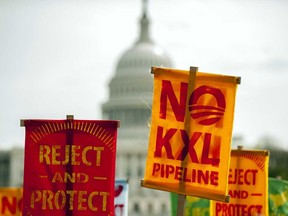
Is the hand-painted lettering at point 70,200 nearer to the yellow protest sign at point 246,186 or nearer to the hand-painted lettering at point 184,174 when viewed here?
the hand-painted lettering at point 184,174

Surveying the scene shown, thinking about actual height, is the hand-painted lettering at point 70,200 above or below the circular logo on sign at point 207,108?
below

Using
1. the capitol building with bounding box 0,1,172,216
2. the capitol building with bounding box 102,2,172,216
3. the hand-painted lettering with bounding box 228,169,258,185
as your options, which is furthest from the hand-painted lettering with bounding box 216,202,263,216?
the capitol building with bounding box 102,2,172,216

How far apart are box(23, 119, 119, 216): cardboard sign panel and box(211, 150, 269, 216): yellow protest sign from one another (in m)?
3.15

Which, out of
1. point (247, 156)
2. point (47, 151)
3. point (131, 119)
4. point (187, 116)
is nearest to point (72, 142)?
point (47, 151)

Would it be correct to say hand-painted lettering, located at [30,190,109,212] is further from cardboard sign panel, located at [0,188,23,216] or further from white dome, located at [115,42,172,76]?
white dome, located at [115,42,172,76]

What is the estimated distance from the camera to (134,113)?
454 ft

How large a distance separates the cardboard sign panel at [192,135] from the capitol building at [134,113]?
388ft

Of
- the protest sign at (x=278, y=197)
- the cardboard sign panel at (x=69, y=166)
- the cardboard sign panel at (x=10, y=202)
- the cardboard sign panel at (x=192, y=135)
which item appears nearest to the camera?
the cardboard sign panel at (x=192, y=135)

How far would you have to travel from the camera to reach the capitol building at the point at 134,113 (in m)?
132

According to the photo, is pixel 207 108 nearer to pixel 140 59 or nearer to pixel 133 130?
pixel 133 130

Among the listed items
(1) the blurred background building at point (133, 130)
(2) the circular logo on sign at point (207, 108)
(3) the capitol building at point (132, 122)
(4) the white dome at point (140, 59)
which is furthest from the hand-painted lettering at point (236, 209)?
(4) the white dome at point (140, 59)

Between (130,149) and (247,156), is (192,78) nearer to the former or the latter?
(247,156)

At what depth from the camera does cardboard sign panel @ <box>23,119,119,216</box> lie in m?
10.1

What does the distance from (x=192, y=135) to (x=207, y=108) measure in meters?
0.22
